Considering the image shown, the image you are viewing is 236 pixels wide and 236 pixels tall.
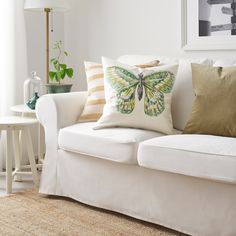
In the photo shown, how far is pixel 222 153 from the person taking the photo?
258 cm

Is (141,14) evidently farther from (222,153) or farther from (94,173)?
(222,153)

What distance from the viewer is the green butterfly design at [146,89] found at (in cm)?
322

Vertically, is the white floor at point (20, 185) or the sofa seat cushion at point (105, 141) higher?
the sofa seat cushion at point (105, 141)

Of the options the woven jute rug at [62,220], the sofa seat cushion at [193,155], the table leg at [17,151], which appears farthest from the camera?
the table leg at [17,151]

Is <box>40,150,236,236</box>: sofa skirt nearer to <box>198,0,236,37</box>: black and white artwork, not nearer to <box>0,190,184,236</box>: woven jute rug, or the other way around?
<box>0,190,184,236</box>: woven jute rug

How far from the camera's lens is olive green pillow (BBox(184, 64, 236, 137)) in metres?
2.95

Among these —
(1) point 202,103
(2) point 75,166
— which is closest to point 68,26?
(2) point 75,166

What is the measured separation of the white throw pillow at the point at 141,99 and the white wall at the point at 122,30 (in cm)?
68

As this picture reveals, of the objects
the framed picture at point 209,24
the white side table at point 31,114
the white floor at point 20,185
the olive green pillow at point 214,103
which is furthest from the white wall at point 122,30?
the white floor at point 20,185

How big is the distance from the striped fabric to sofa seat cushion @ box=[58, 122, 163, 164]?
107 mm

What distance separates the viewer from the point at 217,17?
374 cm

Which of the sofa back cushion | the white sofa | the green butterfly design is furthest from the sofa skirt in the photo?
the sofa back cushion

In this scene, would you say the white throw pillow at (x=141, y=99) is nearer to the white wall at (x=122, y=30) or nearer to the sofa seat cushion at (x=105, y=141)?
the sofa seat cushion at (x=105, y=141)

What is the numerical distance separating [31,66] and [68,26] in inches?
20.7
